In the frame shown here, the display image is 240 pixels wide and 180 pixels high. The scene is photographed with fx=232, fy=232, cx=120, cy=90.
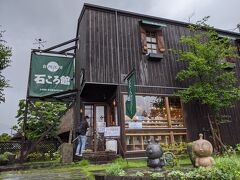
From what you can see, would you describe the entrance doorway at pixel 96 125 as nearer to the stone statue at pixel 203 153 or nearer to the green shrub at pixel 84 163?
the green shrub at pixel 84 163

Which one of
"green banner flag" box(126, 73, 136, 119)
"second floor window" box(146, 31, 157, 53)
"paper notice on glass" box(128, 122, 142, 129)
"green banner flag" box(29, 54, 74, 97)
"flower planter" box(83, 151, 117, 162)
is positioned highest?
"second floor window" box(146, 31, 157, 53)

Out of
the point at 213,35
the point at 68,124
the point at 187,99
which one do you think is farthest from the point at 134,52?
the point at 68,124

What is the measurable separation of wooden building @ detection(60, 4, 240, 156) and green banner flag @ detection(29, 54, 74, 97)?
2.23 ft

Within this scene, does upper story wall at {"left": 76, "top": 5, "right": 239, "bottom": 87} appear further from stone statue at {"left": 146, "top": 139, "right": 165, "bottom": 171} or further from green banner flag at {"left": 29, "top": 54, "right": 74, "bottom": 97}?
stone statue at {"left": 146, "top": 139, "right": 165, "bottom": 171}

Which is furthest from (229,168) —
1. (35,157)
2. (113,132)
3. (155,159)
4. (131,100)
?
(35,157)

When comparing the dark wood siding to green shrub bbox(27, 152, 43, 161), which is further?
green shrub bbox(27, 152, 43, 161)

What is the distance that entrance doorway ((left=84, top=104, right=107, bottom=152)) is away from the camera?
39.3 ft

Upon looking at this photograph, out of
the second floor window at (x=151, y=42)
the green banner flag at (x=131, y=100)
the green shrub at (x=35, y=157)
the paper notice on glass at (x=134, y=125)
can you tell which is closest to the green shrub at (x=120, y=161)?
the paper notice on glass at (x=134, y=125)

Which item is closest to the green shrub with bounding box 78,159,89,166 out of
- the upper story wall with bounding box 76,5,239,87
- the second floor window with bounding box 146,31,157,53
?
the upper story wall with bounding box 76,5,239,87

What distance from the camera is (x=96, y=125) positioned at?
40.9 feet

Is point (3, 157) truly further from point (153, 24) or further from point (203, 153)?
point (153, 24)

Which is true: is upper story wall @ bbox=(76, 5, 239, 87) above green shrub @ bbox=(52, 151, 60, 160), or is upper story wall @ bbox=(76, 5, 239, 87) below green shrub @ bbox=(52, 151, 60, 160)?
above

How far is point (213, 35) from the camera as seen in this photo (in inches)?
501

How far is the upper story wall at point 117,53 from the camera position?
11336 mm
